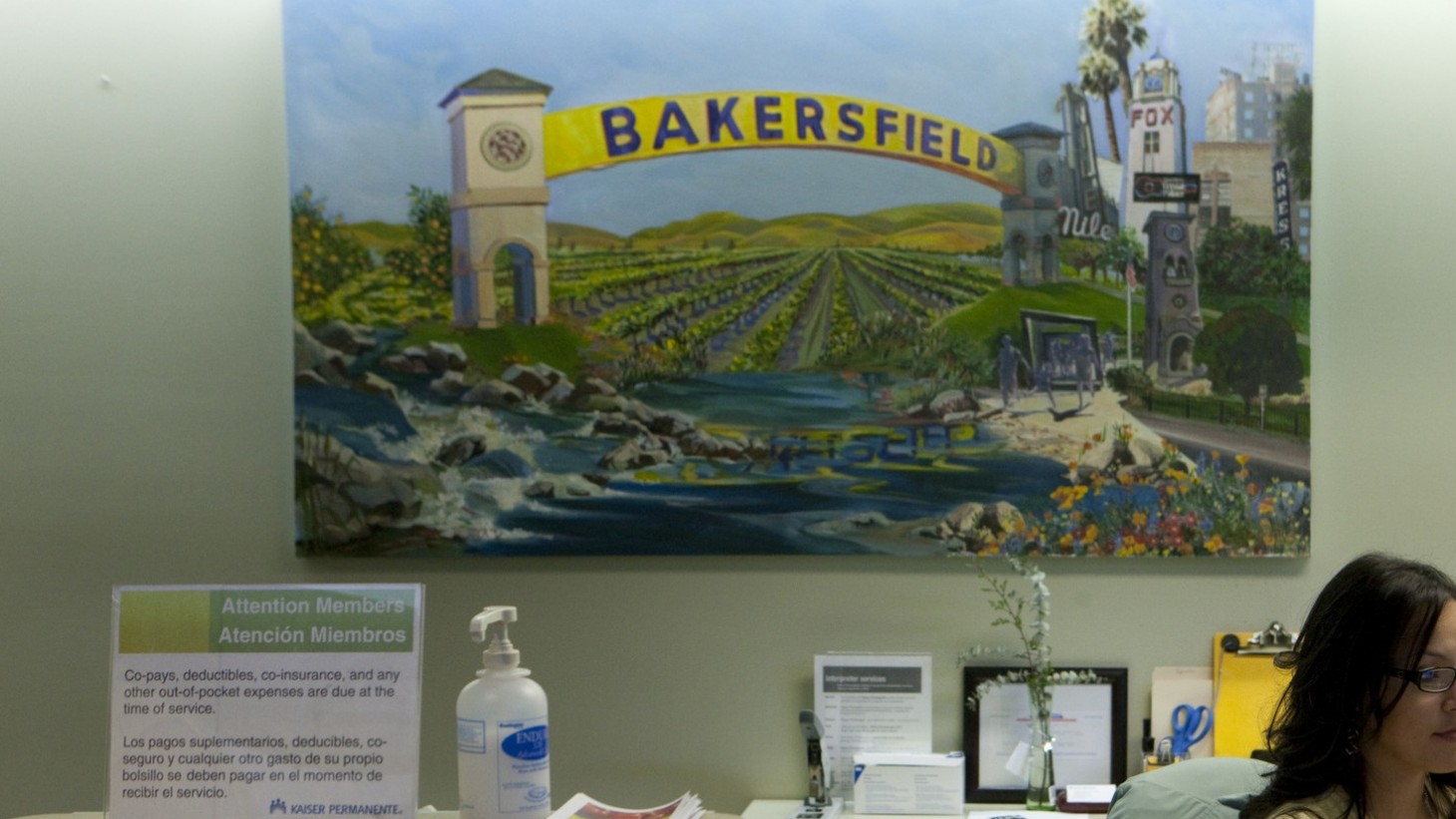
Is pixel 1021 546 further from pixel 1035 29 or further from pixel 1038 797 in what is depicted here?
pixel 1035 29

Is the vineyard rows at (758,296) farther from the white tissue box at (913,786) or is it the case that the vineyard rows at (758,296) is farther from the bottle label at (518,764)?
the bottle label at (518,764)

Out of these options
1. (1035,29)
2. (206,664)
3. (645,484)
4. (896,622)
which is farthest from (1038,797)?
(206,664)

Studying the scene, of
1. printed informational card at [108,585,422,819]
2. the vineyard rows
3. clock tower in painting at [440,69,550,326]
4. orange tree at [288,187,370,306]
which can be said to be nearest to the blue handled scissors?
the vineyard rows

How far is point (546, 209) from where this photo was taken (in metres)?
2.91

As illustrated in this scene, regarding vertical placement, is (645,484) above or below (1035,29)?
below

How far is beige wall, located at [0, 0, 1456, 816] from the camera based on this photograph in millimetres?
2900

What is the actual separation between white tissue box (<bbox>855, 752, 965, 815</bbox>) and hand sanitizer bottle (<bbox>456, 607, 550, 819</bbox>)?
3.88 feet

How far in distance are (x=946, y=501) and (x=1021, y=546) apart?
0.17 m

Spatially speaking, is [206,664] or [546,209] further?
[546,209]

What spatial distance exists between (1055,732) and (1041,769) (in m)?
0.09

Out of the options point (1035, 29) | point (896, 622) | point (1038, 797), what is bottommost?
point (1038, 797)

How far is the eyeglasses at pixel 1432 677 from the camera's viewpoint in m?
1.75

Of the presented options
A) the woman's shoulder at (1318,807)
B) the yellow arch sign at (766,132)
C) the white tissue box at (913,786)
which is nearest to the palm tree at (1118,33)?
the yellow arch sign at (766,132)

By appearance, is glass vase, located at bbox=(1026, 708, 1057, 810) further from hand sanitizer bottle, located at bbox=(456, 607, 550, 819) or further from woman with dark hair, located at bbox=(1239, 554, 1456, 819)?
hand sanitizer bottle, located at bbox=(456, 607, 550, 819)
